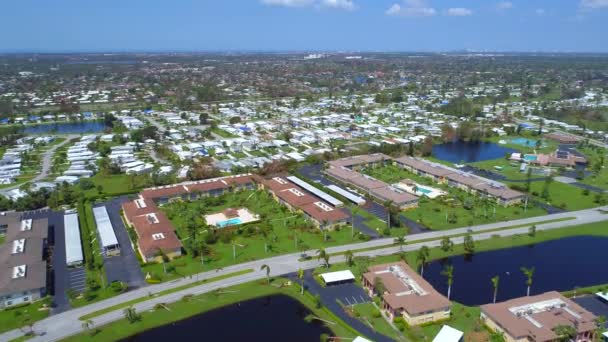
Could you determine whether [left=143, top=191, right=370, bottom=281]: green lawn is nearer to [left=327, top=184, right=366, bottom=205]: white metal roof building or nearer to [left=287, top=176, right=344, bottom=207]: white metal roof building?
[left=287, top=176, right=344, bottom=207]: white metal roof building

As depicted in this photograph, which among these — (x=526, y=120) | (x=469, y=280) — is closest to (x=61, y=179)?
(x=469, y=280)

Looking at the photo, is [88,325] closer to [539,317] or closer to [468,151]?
A: [539,317]

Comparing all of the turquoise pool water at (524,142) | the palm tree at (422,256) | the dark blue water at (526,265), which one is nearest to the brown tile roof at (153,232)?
the palm tree at (422,256)

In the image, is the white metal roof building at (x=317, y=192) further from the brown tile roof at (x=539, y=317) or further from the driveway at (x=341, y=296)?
the brown tile roof at (x=539, y=317)

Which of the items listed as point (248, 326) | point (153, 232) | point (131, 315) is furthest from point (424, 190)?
point (131, 315)

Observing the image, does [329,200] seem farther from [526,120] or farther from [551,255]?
[526,120]

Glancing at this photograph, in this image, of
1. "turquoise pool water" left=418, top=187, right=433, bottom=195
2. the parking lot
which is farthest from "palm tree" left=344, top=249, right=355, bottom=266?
the parking lot
